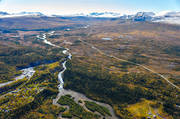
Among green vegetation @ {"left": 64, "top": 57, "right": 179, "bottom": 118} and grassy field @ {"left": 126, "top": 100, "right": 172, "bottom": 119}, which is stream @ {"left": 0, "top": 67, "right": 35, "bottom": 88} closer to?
green vegetation @ {"left": 64, "top": 57, "right": 179, "bottom": 118}

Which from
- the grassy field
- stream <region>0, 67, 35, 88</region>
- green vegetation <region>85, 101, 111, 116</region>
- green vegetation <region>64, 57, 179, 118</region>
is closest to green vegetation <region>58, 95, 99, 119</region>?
green vegetation <region>85, 101, 111, 116</region>

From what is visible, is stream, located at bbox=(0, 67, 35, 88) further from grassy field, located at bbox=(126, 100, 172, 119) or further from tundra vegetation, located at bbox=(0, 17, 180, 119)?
grassy field, located at bbox=(126, 100, 172, 119)

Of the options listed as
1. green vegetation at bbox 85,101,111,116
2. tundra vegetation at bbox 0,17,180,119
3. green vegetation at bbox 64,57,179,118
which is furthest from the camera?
green vegetation at bbox 64,57,179,118

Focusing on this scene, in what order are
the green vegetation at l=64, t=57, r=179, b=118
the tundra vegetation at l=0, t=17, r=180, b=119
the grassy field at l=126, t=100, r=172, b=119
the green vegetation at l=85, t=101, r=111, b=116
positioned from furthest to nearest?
the green vegetation at l=64, t=57, r=179, b=118 → the green vegetation at l=85, t=101, r=111, b=116 → the tundra vegetation at l=0, t=17, r=180, b=119 → the grassy field at l=126, t=100, r=172, b=119

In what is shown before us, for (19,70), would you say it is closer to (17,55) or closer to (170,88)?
(17,55)

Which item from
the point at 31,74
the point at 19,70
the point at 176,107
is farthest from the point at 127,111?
the point at 19,70

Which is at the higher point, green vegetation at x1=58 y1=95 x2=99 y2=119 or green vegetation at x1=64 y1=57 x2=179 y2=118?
green vegetation at x1=64 y1=57 x2=179 y2=118

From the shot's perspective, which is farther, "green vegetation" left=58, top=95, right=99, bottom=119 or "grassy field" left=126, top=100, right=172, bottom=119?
"grassy field" left=126, top=100, right=172, bottom=119
